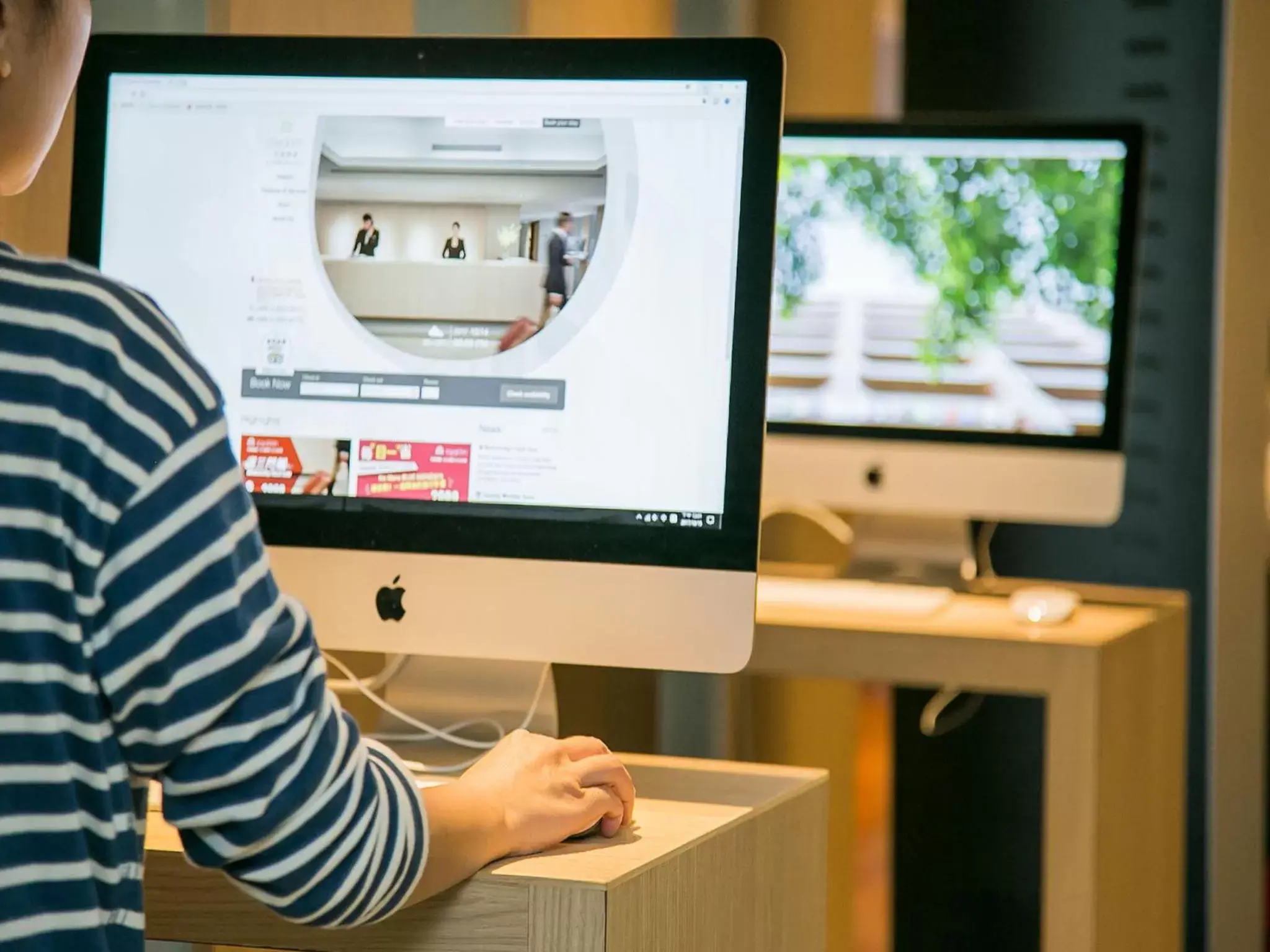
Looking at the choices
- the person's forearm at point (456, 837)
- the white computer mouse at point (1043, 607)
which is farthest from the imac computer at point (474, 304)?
Result: the white computer mouse at point (1043, 607)

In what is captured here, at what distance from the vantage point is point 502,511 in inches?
44.3

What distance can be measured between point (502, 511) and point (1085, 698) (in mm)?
689

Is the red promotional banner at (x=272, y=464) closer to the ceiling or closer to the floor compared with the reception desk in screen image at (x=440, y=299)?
closer to the floor

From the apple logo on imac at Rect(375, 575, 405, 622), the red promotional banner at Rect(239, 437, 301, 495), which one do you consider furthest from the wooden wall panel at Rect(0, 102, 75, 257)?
the apple logo on imac at Rect(375, 575, 405, 622)

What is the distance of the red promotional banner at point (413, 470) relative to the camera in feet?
3.71

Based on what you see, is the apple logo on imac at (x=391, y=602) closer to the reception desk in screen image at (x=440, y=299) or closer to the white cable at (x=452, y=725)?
the white cable at (x=452, y=725)

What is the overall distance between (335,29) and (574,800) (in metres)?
0.93

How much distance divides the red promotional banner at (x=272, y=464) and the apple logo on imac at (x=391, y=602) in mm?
97

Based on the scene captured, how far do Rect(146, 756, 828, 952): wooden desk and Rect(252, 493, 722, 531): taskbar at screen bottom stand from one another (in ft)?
0.60

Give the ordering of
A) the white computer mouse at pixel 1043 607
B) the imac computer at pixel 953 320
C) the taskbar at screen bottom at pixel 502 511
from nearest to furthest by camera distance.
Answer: the taskbar at screen bottom at pixel 502 511, the white computer mouse at pixel 1043 607, the imac computer at pixel 953 320

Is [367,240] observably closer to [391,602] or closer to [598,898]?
[391,602]

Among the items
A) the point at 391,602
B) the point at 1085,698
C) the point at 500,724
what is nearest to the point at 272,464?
the point at 391,602

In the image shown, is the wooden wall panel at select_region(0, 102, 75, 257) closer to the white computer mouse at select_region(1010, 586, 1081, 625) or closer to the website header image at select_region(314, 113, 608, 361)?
the website header image at select_region(314, 113, 608, 361)

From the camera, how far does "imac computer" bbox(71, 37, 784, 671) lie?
3.60 feet
